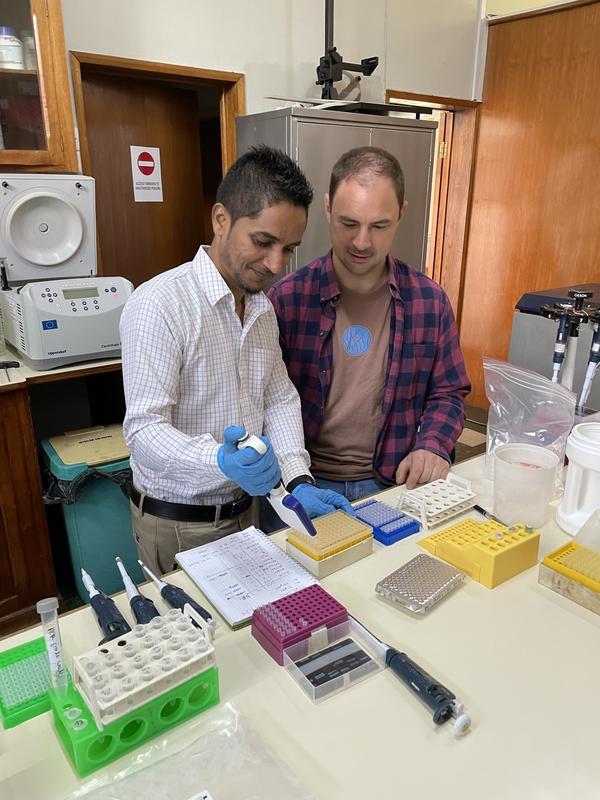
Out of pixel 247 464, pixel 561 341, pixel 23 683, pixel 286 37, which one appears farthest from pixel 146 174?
pixel 23 683

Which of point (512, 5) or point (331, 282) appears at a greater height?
point (512, 5)

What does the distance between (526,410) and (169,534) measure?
91 centimetres

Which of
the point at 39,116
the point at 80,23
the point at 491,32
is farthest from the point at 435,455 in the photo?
the point at 491,32

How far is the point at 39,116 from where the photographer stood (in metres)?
2.06

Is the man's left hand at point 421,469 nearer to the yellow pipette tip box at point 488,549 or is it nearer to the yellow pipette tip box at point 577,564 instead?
the yellow pipette tip box at point 488,549

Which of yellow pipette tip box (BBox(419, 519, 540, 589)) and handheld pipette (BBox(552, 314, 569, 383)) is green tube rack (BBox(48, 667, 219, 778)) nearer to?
yellow pipette tip box (BBox(419, 519, 540, 589))

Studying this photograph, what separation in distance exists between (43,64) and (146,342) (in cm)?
144

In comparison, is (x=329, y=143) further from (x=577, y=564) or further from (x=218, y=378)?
(x=577, y=564)

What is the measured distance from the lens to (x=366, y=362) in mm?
1696

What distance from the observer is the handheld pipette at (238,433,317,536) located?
981 mm

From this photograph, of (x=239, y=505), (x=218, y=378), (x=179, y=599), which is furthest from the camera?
(x=239, y=505)

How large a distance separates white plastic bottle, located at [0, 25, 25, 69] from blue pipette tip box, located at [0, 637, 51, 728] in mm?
1978

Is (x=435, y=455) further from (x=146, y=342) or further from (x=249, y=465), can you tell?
(x=146, y=342)

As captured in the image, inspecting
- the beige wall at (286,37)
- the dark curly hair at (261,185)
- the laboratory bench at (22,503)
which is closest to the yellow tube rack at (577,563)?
the dark curly hair at (261,185)
